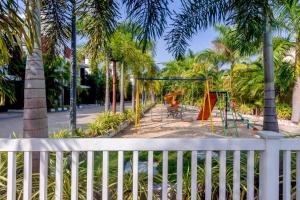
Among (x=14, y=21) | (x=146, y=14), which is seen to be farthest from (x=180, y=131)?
(x=14, y=21)

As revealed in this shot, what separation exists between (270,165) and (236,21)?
2.08 m

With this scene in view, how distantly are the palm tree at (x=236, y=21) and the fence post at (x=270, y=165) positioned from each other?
1.72m

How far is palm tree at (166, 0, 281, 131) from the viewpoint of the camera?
3357 mm

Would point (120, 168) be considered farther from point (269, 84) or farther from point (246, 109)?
point (246, 109)

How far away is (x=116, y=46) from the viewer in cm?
1362

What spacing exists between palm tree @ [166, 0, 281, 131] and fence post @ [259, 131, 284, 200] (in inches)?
67.6

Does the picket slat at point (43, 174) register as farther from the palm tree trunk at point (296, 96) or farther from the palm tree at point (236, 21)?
the palm tree trunk at point (296, 96)

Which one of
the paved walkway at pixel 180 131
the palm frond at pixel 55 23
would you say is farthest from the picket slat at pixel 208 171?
the paved walkway at pixel 180 131

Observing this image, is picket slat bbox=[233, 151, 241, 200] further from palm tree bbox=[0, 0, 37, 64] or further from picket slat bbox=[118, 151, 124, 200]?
palm tree bbox=[0, 0, 37, 64]

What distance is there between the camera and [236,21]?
360 centimetres

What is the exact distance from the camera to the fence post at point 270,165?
88.7 inches

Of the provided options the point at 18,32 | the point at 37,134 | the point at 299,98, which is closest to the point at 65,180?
the point at 37,134

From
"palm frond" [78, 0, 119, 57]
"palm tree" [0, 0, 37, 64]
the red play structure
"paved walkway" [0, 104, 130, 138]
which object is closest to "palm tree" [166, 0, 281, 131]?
"palm frond" [78, 0, 119, 57]

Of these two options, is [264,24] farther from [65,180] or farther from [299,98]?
[299,98]
